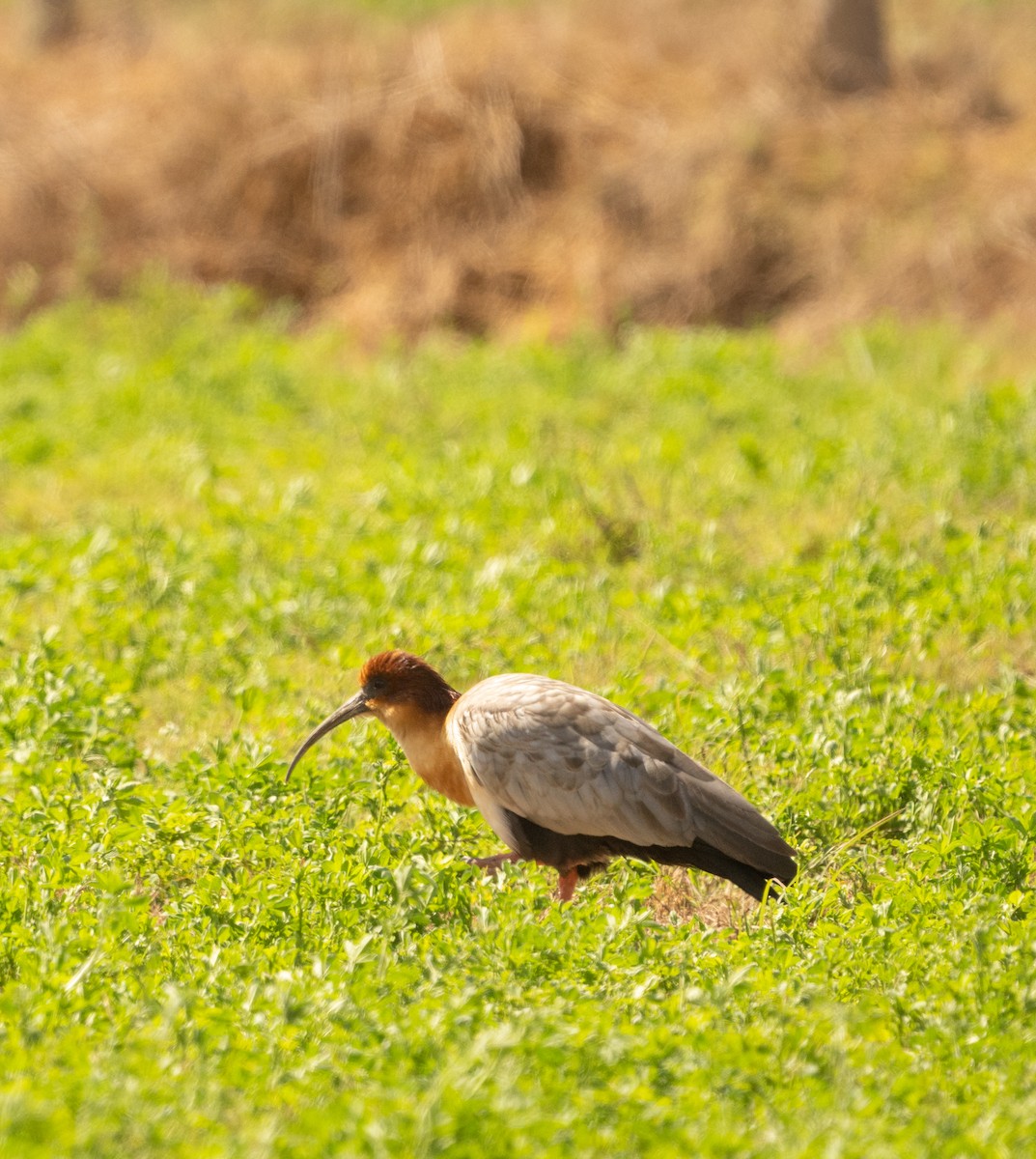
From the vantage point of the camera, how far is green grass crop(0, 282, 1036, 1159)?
3.39 meters

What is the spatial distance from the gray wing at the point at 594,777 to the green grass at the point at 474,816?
23 centimetres

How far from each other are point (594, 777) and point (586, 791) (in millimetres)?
49

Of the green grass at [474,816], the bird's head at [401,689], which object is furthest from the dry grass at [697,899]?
the bird's head at [401,689]

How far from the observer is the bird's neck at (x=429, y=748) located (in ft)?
16.6

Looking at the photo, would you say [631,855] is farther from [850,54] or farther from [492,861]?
[850,54]

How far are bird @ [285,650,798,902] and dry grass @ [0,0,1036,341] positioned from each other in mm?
8654

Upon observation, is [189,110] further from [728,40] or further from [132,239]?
[728,40]

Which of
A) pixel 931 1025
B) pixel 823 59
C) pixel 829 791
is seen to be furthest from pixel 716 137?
pixel 931 1025

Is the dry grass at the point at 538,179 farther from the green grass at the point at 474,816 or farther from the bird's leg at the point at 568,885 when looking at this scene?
the bird's leg at the point at 568,885

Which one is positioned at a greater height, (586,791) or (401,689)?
(401,689)

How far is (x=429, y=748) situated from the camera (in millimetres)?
5133

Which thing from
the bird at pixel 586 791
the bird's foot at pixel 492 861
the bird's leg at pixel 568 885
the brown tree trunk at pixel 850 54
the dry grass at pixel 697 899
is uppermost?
the brown tree trunk at pixel 850 54

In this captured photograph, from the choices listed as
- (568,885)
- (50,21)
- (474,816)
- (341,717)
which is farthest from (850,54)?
(568,885)

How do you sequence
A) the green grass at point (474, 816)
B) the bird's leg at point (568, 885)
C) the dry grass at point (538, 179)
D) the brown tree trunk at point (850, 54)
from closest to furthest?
1. the green grass at point (474, 816)
2. the bird's leg at point (568, 885)
3. the dry grass at point (538, 179)
4. the brown tree trunk at point (850, 54)
